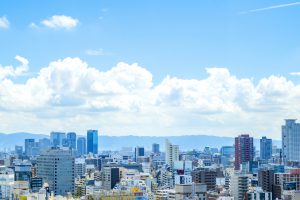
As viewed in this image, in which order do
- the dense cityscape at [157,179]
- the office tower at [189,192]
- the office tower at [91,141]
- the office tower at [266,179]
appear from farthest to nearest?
the office tower at [91,141] → the office tower at [266,179] → the dense cityscape at [157,179] → the office tower at [189,192]

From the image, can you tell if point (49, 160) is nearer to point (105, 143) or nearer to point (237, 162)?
point (237, 162)

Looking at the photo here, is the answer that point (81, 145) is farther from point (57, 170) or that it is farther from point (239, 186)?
point (239, 186)

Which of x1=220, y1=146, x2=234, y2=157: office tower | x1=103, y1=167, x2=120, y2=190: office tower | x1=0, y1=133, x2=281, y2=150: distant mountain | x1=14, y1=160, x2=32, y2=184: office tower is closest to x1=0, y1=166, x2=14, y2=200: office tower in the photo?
x1=14, y1=160, x2=32, y2=184: office tower

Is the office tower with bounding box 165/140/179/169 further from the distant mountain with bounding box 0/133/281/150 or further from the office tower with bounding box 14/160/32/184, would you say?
the distant mountain with bounding box 0/133/281/150

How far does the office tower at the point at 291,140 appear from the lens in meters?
60.9

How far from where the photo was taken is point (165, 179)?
41000 mm

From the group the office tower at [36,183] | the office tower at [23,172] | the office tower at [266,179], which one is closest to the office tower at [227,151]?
the office tower at [23,172]

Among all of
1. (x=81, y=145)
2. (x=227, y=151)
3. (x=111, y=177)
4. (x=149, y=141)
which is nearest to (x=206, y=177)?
(x=111, y=177)

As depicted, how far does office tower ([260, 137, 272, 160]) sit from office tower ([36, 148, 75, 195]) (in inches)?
1314

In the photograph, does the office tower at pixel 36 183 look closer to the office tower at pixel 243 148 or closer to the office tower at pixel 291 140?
the office tower at pixel 243 148

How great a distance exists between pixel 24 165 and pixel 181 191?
17425mm

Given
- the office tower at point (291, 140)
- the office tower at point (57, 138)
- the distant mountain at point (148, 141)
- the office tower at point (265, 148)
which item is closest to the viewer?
the office tower at point (291, 140)

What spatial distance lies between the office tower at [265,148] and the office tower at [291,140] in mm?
5505

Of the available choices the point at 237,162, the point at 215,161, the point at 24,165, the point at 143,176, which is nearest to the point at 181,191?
the point at 143,176
